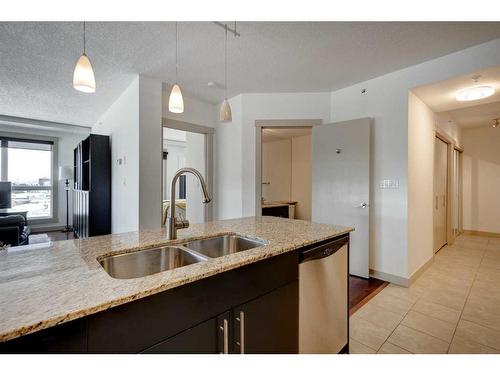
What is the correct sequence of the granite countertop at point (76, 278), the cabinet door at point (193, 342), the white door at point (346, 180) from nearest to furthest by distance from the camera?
the granite countertop at point (76, 278) → the cabinet door at point (193, 342) → the white door at point (346, 180)

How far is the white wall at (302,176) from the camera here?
6004 mm

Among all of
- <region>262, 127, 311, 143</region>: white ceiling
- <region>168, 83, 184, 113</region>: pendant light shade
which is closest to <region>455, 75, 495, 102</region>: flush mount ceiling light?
<region>262, 127, 311, 143</region>: white ceiling

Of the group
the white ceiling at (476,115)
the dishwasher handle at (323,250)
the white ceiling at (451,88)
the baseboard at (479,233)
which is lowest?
the baseboard at (479,233)

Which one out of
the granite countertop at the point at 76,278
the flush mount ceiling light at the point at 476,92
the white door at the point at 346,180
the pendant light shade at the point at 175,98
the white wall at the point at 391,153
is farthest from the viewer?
the white door at the point at 346,180

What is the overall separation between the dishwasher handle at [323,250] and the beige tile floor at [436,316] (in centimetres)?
81

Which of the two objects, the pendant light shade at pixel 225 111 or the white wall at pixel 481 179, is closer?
the pendant light shade at pixel 225 111

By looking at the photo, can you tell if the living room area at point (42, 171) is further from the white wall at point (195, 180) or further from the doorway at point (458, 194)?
the doorway at point (458, 194)

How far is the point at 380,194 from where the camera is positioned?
295 cm

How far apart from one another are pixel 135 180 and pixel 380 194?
3.08 meters

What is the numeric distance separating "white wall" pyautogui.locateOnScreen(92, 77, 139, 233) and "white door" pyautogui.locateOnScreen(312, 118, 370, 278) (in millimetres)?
2426

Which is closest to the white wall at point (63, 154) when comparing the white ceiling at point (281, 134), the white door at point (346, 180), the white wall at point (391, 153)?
the white ceiling at point (281, 134)

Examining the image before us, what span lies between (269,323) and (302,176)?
5.25m

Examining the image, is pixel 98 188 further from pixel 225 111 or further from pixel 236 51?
pixel 236 51
